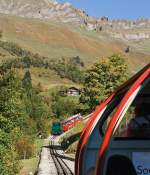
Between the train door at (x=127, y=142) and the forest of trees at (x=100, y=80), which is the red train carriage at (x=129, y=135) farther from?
the forest of trees at (x=100, y=80)

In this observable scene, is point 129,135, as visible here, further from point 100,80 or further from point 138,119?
point 100,80

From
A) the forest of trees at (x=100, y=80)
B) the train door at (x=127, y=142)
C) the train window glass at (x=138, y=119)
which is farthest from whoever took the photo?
the forest of trees at (x=100, y=80)

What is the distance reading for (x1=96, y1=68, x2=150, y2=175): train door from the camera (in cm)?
582

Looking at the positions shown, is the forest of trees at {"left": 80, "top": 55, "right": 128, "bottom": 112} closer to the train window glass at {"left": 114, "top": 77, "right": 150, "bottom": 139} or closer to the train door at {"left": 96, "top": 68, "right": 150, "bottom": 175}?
the train window glass at {"left": 114, "top": 77, "right": 150, "bottom": 139}

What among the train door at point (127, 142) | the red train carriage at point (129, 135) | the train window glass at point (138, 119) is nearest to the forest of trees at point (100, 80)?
the train window glass at point (138, 119)

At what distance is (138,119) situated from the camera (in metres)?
6.62

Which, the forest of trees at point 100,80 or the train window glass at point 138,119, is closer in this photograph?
the train window glass at point 138,119

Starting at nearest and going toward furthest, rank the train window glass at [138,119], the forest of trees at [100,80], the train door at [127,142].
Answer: the train door at [127,142] < the train window glass at [138,119] < the forest of trees at [100,80]

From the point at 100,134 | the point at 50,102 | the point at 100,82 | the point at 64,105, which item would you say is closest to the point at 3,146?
the point at 100,134

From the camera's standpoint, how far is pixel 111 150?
592cm

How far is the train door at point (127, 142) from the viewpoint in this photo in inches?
229

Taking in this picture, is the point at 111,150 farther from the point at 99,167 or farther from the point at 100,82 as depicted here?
the point at 100,82

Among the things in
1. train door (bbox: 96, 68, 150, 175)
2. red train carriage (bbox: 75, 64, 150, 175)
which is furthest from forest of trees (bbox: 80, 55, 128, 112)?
train door (bbox: 96, 68, 150, 175)

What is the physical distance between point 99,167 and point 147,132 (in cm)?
83
